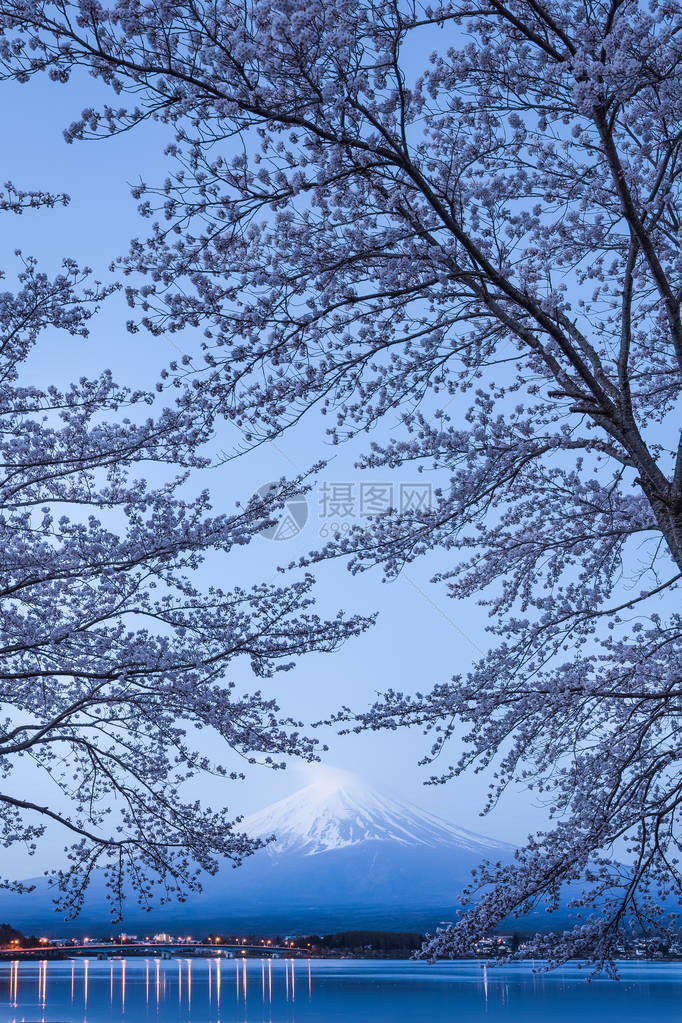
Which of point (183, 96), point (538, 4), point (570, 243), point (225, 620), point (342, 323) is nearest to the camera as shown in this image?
point (183, 96)

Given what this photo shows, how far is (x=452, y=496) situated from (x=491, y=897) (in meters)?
Result: 2.94

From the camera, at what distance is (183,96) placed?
4.54 meters

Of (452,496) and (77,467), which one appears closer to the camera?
(452,496)

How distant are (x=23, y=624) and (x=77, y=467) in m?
1.64

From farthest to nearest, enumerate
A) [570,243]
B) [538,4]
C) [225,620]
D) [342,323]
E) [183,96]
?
[225,620]
[570,243]
[342,323]
[538,4]
[183,96]

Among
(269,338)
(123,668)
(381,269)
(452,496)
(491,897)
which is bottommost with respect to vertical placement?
(491,897)

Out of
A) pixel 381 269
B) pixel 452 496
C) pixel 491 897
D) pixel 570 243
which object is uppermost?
pixel 570 243

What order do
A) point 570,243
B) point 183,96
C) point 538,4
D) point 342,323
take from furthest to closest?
point 570,243 → point 342,323 → point 538,4 → point 183,96

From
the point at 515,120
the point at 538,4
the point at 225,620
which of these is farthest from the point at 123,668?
the point at 538,4

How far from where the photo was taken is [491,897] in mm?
6375

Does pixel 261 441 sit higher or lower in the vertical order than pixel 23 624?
higher

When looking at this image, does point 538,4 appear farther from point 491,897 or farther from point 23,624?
point 23,624

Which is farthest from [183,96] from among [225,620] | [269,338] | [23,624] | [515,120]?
[23,624]

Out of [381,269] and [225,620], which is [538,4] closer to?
[381,269]
